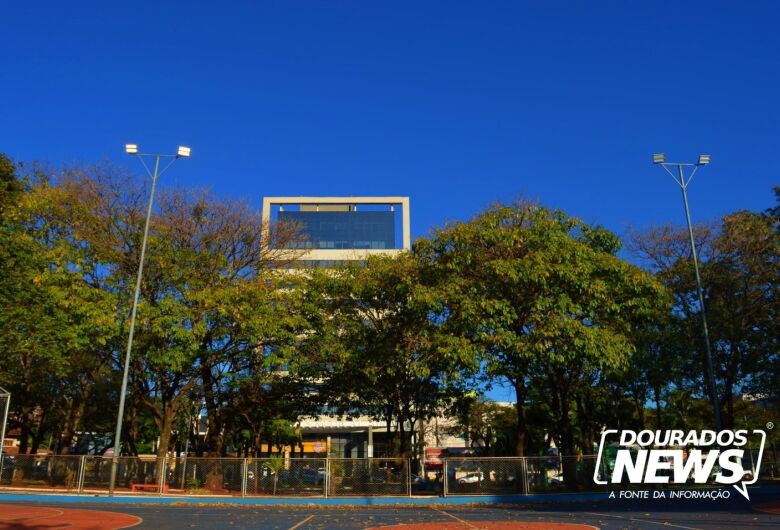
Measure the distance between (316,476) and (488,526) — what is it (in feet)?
33.5

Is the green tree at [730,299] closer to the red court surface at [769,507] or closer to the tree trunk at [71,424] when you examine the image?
the red court surface at [769,507]

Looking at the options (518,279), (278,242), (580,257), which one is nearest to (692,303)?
(580,257)

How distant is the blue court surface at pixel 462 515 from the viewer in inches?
593

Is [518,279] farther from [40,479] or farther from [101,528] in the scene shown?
[40,479]

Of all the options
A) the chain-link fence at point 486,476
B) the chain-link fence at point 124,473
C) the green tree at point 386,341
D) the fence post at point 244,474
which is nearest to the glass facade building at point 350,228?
the green tree at point 386,341

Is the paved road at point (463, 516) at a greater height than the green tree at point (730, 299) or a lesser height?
lesser

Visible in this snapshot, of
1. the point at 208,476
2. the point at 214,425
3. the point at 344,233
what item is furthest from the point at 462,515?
the point at 344,233

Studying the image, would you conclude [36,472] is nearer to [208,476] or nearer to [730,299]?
[208,476]

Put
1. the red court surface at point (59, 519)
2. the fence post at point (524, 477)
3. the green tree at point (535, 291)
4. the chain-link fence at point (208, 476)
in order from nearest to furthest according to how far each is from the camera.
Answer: the red court surface at point (59, 519)
the green tree at point (535, 291)
the fence post at point (524, 477)
the chain-link fence at point (208, 476)

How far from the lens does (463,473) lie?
23.7 metres

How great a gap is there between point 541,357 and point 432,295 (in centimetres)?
465

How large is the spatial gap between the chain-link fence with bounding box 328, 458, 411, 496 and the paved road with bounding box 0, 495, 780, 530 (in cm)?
139

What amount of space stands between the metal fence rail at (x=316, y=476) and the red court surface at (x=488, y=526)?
7.28 metres

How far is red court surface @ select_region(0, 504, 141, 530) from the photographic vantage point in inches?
576
